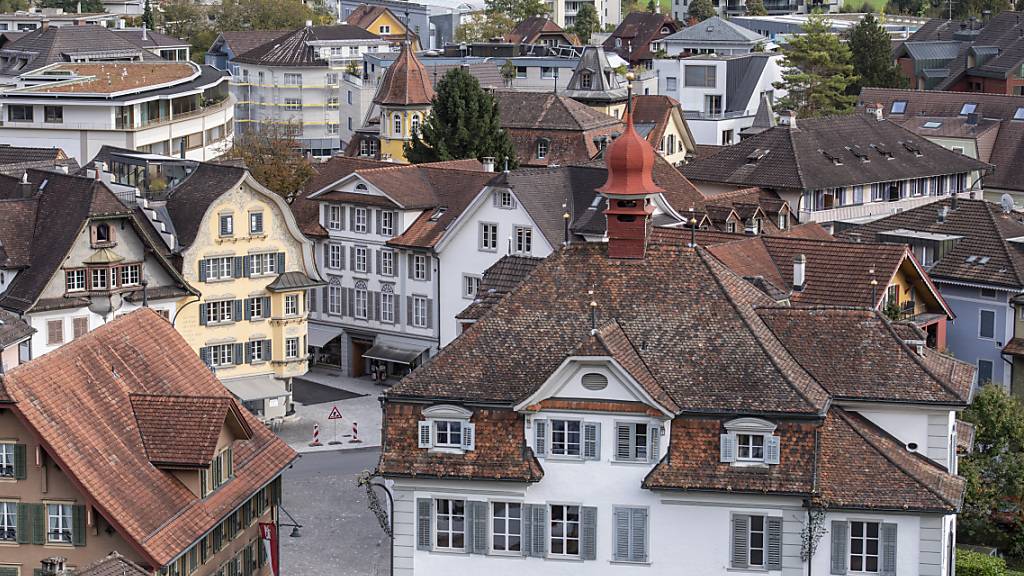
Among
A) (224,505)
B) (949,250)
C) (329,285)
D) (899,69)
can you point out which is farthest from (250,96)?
(224,505)

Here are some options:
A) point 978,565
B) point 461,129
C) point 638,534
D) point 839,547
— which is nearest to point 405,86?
point 461,129

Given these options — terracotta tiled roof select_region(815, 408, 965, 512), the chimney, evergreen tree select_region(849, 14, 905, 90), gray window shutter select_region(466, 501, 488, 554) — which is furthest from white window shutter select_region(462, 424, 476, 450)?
evergreen tree select_region(849, 14, 905, 90)

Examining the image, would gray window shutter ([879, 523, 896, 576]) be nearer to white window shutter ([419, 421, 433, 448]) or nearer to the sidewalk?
white window shutter ([419, 421, 433, 448])

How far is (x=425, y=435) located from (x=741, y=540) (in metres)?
7.87

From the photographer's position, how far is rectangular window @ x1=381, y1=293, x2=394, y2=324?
10356 centimetres

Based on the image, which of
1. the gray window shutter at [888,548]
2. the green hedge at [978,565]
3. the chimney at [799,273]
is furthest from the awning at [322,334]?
the gray window shutter at [888,548]

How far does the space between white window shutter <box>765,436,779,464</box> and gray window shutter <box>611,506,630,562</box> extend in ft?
11.9

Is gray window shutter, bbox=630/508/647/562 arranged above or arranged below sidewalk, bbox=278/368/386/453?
above

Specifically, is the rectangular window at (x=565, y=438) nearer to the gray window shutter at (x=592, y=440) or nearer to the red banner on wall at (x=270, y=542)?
the gray window shutter at (x=592, y=440)

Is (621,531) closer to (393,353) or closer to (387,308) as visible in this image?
(393,353)

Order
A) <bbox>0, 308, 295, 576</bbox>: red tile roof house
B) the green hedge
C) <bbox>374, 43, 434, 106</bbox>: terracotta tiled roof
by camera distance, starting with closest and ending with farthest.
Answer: <bbox>0, 308, 295, 576</bbox>: red tile roof house < the green hedge < <bbox>374, 43, 434, 106</bbox>: terracotta tiled roof

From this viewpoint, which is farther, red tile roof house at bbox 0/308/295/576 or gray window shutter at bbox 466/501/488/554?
red tile roof house at bbox 0/308/295/576

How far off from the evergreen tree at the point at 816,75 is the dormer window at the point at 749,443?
345 ft

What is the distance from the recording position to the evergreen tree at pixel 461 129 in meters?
123
